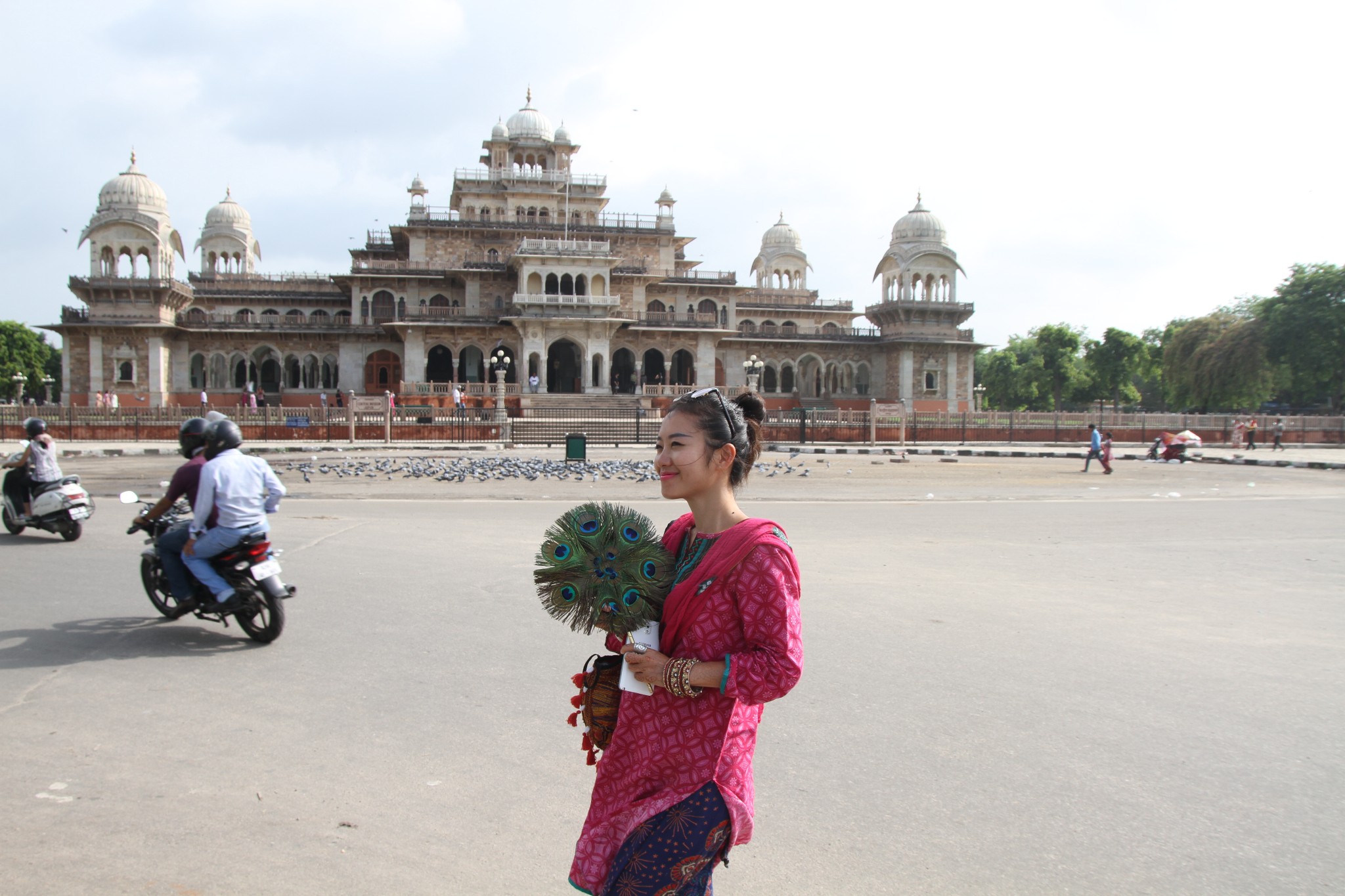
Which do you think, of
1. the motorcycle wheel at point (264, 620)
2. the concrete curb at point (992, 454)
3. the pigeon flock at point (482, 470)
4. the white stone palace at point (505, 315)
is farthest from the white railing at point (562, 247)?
the motorcycle wheel at point (264, 620)

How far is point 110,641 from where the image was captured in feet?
19.4

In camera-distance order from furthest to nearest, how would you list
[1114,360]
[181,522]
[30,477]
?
[1114,360] < [30,477] < [181,522]

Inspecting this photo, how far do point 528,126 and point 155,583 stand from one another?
2015 inches

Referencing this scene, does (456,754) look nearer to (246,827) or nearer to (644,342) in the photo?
(246,827)

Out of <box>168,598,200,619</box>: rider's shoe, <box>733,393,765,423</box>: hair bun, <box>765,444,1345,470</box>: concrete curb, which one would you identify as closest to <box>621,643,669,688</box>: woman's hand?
<box>733,393,765,423</box>: hair bun

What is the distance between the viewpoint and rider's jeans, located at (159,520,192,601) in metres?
6.05

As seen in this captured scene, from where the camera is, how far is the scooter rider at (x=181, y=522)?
605cm

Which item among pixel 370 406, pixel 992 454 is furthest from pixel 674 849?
pixel 370 406

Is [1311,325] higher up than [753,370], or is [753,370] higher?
[1311,325]

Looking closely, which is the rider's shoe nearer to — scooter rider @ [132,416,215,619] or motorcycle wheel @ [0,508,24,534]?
scooter rider @ [132,416,215,619]

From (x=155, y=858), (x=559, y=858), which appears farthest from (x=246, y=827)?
(x=559, y=858)

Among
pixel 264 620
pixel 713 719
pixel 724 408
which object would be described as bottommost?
pixel 264 620

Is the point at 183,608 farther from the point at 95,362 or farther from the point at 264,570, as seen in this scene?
the point at 95,362

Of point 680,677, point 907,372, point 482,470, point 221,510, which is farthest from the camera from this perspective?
point 907,372
